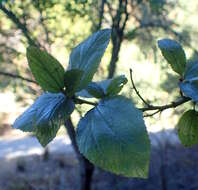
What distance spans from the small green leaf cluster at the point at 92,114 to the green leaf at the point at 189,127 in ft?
0.51

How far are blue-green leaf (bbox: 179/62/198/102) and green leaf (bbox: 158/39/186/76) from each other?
0.01 meters

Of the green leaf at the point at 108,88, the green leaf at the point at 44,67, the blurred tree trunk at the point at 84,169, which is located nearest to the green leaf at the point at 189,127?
the green leaf at the point at 108,88

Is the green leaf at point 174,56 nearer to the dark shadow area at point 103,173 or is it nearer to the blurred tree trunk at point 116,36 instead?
the blurred tree trunk at point 116,36

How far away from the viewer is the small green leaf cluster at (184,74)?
26.0 inches

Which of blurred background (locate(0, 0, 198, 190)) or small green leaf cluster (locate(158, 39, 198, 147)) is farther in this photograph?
blurred background (locate(0, 0, 198, 190))

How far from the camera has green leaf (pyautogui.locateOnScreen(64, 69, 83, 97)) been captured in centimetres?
60

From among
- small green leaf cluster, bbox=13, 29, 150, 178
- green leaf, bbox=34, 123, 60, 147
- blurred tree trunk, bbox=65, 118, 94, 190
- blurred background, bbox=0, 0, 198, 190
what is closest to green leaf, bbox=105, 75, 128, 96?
small green leaf cluster, bbox=13, 29, 150, 178

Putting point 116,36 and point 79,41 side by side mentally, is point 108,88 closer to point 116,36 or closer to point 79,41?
point 116,36

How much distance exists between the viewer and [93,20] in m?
3.71

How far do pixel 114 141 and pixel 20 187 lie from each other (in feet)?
14.3

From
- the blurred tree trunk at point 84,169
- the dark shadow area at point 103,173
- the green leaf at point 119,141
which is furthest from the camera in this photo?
the dark shadow area at point 103,173

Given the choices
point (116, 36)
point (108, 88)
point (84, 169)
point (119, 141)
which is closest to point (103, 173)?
point (84, 169)

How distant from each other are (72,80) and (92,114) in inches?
2.7

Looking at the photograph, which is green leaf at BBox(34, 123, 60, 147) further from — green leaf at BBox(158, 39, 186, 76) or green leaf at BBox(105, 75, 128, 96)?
green leaf at BBox(158, 39, 186, 76)
